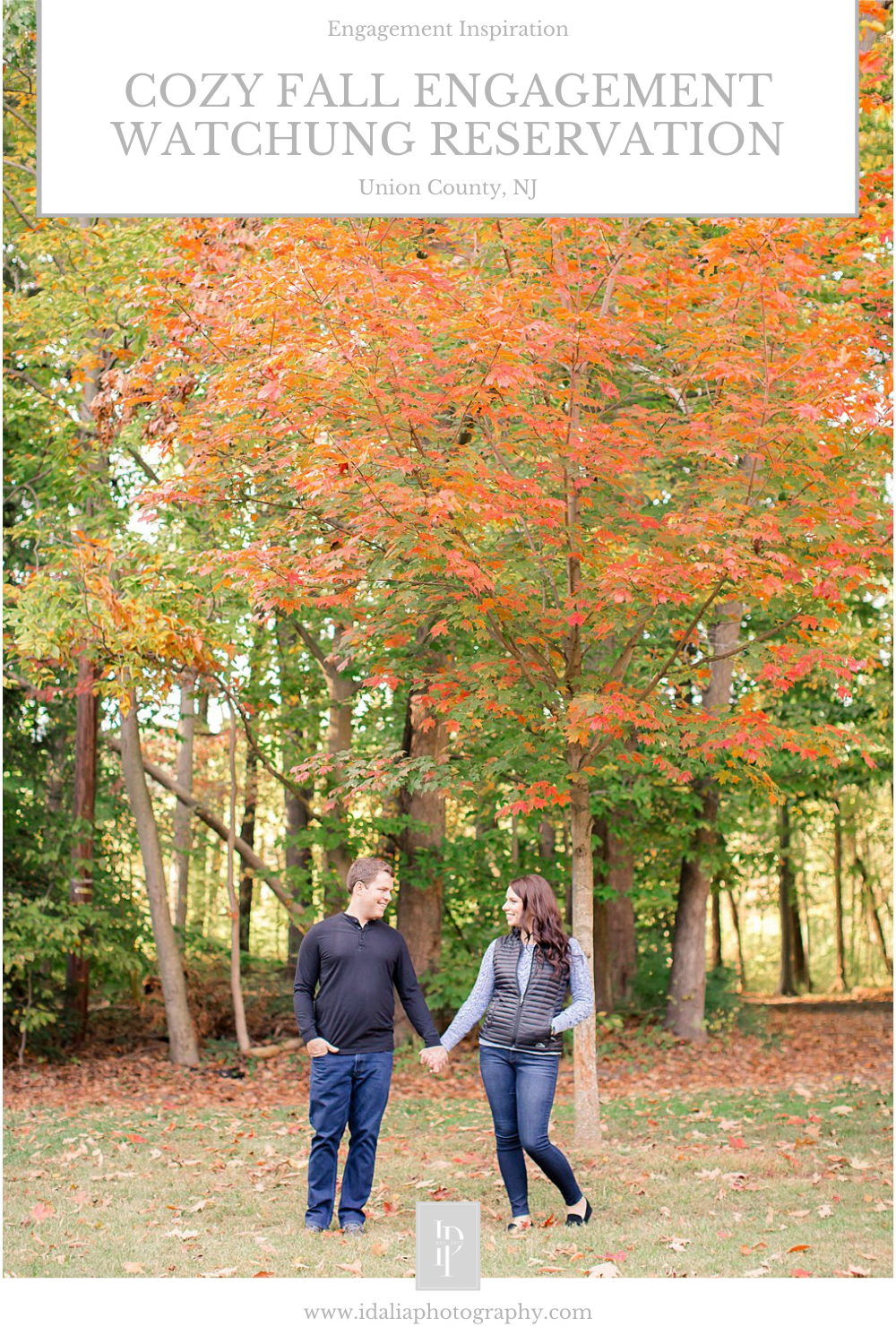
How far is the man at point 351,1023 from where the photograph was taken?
5.84 m

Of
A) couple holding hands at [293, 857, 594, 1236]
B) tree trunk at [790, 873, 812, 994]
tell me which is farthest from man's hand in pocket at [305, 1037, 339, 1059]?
tree trunk at [790, 873, 812, 994]

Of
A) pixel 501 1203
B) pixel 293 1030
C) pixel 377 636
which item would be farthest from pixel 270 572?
pixel 293 1030

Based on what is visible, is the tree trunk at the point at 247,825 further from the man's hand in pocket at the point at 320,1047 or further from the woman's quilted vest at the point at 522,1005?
the woman's quilted vest at the point at 522,1005

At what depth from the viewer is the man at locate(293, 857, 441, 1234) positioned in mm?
5840

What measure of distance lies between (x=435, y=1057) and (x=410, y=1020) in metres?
0.22

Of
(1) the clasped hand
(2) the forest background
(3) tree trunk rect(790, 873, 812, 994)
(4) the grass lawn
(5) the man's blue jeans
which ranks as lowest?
(3) tree trunk rect(790, 873, 812, 994)

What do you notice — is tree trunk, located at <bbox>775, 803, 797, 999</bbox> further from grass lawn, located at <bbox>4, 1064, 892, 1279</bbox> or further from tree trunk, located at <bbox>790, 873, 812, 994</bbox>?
grass lawn, located at <bbox>4, 1064, 892, 1279</bbox>

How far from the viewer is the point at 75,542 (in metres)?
12.3

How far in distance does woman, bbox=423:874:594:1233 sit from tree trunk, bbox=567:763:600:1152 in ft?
7.34

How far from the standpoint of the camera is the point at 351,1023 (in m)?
5.87

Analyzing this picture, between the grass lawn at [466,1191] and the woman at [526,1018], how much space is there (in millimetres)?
481

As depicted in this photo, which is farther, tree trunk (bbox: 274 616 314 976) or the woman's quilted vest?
tree trunk (bbox: 274 616 314 976)

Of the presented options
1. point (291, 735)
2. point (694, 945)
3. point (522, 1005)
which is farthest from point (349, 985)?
point (291, 735)

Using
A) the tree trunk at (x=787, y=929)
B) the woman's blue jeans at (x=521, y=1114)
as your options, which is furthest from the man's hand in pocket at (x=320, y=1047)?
the tree trunk at (x=787, y=929)
